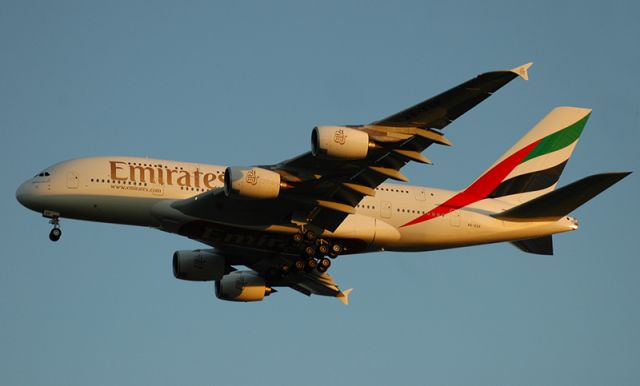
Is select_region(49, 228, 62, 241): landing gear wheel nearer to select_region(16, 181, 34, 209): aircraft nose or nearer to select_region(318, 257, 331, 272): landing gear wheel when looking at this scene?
select_region(16, 181, 34, 209): aircraft nose

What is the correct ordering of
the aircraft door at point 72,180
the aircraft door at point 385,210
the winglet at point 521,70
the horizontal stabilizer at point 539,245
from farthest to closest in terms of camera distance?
the horizontal stabilizer at point 539,245
the aircraft door at point 385,210
the aircraft door at point 72,180
the winglet at point 521,70

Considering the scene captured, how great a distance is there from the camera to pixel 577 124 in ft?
164

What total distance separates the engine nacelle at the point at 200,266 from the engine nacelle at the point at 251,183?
28.5ft

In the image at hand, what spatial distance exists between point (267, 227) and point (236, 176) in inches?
151

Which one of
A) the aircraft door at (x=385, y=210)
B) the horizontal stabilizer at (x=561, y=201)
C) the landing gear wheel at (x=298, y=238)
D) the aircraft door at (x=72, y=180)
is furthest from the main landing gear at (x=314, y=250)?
the aircraft door at (x=72, y=180)

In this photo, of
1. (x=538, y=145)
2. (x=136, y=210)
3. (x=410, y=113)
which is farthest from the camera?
(x=538, y=145)

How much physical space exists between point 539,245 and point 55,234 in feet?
64.1

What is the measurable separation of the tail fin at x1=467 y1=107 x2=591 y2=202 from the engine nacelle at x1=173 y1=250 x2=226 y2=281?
1161cm

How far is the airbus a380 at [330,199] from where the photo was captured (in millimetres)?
37938

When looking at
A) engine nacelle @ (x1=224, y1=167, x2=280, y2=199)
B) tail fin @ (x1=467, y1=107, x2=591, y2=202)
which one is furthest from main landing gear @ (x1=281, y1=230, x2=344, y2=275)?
tail fin @ (x1=467, y1=107, x2=591, y2=202)

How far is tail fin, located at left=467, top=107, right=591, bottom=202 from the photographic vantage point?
4816 cm

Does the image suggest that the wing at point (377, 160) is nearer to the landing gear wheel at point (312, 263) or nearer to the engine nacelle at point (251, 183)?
the engine nacelle at point (251, 183)

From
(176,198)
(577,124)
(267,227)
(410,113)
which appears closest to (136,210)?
(176,198)

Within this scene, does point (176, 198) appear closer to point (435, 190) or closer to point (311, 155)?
point (311, 155)
